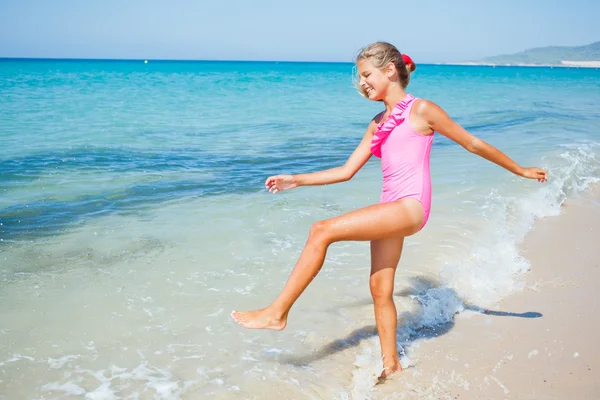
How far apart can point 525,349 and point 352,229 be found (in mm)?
1768

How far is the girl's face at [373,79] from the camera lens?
338 centimetres

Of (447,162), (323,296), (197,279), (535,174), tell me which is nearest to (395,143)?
(535,174)

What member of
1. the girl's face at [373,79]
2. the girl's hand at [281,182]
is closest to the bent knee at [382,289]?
the girl's hand at [281,182]

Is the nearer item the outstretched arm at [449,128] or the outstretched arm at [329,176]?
the outstretched arm at [449,128]

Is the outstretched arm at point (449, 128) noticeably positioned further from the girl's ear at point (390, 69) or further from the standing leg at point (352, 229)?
the standing leg at point (352, 229)

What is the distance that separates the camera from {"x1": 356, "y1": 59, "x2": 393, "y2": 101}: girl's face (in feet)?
11.1

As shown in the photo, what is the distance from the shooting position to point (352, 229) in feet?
10.3

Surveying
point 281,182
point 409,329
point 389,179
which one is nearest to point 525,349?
point 409,329

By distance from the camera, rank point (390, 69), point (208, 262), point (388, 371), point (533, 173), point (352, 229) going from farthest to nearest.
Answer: point (208, 262) < point (388, 371) < point (533, 173) < point (390, 69) < point (352, 229)

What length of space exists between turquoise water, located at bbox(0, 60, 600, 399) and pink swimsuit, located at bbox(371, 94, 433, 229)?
124 cm

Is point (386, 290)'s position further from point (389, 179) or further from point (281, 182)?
point (281, 182)

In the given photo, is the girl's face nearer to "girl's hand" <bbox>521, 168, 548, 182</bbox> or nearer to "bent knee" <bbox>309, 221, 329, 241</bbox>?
"bent knee" <bbox>309, 221, 329, 241</bbox>

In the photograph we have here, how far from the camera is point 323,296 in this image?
4.78m

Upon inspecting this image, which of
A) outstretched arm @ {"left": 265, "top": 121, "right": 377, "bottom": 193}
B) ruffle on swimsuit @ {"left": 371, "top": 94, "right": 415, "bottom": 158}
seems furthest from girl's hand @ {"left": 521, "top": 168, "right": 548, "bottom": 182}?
outstretched arm @ {"left": 265, "top": 121, "right": 377, "bottom": 193}
